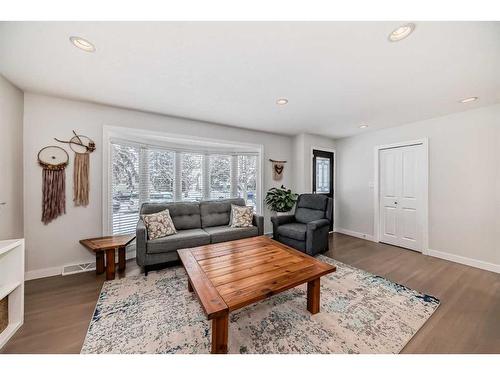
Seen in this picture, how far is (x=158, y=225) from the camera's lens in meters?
2.65

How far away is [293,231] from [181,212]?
6.20 feet

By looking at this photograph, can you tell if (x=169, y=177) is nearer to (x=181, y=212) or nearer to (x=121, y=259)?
(x=181, y=212)

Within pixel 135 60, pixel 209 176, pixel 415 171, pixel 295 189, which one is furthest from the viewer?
pixel 295 189

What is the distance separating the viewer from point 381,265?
2.78m

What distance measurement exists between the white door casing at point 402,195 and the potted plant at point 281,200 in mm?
1763

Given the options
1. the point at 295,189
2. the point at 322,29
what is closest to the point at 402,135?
the point at 295,189

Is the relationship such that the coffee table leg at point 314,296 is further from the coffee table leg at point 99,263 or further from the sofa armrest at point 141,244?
the coffee table leg at point 99,263

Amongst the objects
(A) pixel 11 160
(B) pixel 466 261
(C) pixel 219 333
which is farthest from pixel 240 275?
(B) pixel 466 261

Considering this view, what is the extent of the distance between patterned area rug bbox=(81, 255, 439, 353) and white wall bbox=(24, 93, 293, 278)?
93cm

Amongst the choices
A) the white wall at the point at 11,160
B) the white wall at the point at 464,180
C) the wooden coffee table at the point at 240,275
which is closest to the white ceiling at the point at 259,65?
the white wall at the point at 11,160

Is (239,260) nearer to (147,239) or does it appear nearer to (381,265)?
(147,239)

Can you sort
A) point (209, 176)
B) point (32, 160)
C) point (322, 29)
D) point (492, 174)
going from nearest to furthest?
point (322, 29), point (32, 160), point (492, 174), point (209, 176)

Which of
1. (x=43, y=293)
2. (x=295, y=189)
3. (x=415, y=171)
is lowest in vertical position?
(x=43, y=293)

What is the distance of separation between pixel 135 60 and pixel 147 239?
2.00m
